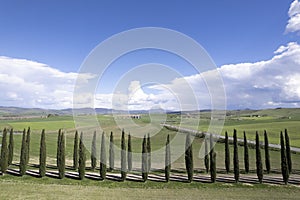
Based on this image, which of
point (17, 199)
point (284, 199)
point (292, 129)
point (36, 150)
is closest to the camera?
point (17, 199)

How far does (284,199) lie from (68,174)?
88.5 ft

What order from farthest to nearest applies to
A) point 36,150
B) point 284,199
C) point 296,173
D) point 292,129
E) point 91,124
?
point 91,124 → point 292,129 → point 36,150 → point 296,173 → point 284,199

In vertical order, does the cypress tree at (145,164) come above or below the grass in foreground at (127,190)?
above

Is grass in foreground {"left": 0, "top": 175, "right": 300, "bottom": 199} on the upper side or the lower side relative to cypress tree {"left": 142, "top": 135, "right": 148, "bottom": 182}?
lower

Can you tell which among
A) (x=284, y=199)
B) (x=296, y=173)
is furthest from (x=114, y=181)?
(x=296, y=173)

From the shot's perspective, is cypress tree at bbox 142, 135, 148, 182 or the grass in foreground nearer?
the grass in foreground

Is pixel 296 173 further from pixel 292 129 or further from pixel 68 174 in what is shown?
pixel 292 129

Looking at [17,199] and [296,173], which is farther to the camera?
[296,173]

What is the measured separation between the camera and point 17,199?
23562 millimetres

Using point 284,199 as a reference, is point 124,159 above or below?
above

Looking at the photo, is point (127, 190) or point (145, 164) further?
point (145, 164)

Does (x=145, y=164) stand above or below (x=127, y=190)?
above

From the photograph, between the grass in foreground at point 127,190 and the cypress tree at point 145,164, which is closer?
the grass in foreground at point 127,190

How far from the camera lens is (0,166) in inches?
1372
